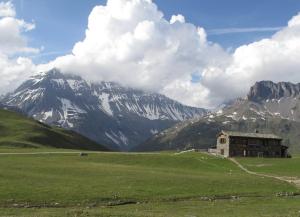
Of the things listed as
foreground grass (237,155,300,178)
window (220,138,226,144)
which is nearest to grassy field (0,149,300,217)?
foreground grass (237,155,300,178)

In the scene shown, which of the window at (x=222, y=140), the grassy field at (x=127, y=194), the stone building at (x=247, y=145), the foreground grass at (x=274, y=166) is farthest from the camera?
the window at (x=222, y=140)

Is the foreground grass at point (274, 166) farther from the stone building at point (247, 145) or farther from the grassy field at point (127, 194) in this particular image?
the grassy field at point (127, 194)

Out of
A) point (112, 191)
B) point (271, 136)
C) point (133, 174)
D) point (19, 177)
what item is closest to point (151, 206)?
point (112, 191)

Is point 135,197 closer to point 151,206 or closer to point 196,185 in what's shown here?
point 151,206

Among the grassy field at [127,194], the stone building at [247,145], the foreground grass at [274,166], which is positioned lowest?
the grassy field at [127,194]

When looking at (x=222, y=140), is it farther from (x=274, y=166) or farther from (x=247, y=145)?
(x=274, y=166)

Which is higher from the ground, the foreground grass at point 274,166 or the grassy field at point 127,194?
the foreground grass at point 274,166

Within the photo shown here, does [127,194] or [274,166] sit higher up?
[274,166]

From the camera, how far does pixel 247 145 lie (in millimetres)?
170625

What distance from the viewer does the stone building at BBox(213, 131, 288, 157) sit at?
165637 mm

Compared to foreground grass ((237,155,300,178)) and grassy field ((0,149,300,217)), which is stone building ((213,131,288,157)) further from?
grassy field ((0,149,300,217))

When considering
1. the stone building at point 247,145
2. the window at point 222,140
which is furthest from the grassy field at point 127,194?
the window at point 222,140

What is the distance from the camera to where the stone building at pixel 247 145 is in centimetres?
16564

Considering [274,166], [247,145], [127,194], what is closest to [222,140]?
[247,145]
